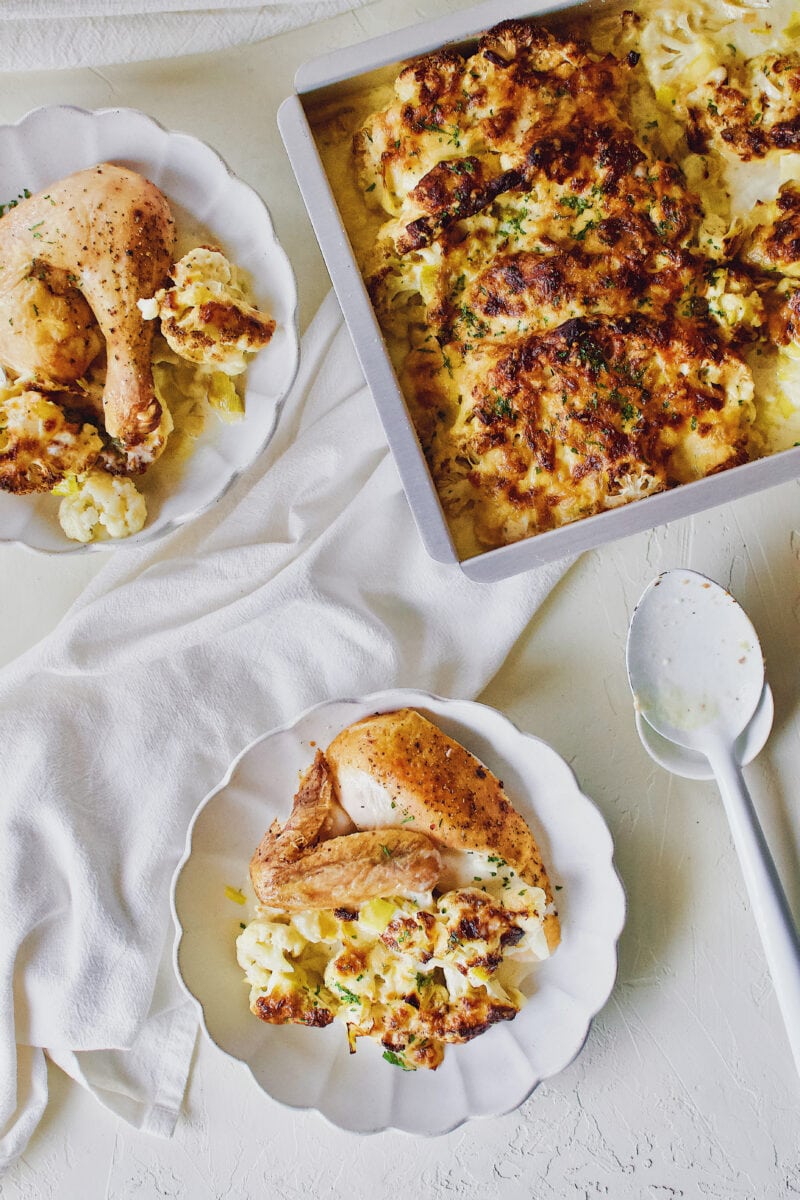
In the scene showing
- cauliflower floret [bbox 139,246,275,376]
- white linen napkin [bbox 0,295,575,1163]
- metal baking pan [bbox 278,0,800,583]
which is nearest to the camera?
metal baking pan [bbox 278,0,800,583]

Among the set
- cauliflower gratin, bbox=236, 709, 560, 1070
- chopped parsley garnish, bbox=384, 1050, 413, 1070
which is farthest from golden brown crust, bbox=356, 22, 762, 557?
chopped parsley garnish, bbox=384, 1050, 413, 1070

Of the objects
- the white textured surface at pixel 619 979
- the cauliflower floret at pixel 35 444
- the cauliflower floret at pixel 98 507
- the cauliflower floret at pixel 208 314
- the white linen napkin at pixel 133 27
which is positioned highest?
the white linen napkin at pixel 133 27

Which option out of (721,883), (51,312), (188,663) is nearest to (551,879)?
(721,883)

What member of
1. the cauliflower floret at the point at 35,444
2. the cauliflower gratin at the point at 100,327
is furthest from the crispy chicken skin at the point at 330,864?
the cauliflower floret at the point at 35,444

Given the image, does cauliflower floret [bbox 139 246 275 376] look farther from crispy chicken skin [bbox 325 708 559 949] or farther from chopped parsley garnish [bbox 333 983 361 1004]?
chopped parsley garnish [bbox 333 983 361 1004]

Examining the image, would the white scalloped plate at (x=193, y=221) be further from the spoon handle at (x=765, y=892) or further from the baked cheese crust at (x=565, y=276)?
the spoon handle at (x=765, y=892)

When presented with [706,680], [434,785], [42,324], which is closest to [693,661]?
[706,680]

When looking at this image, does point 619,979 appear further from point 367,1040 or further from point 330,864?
point 330,864

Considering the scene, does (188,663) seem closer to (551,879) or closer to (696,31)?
(551,879)
